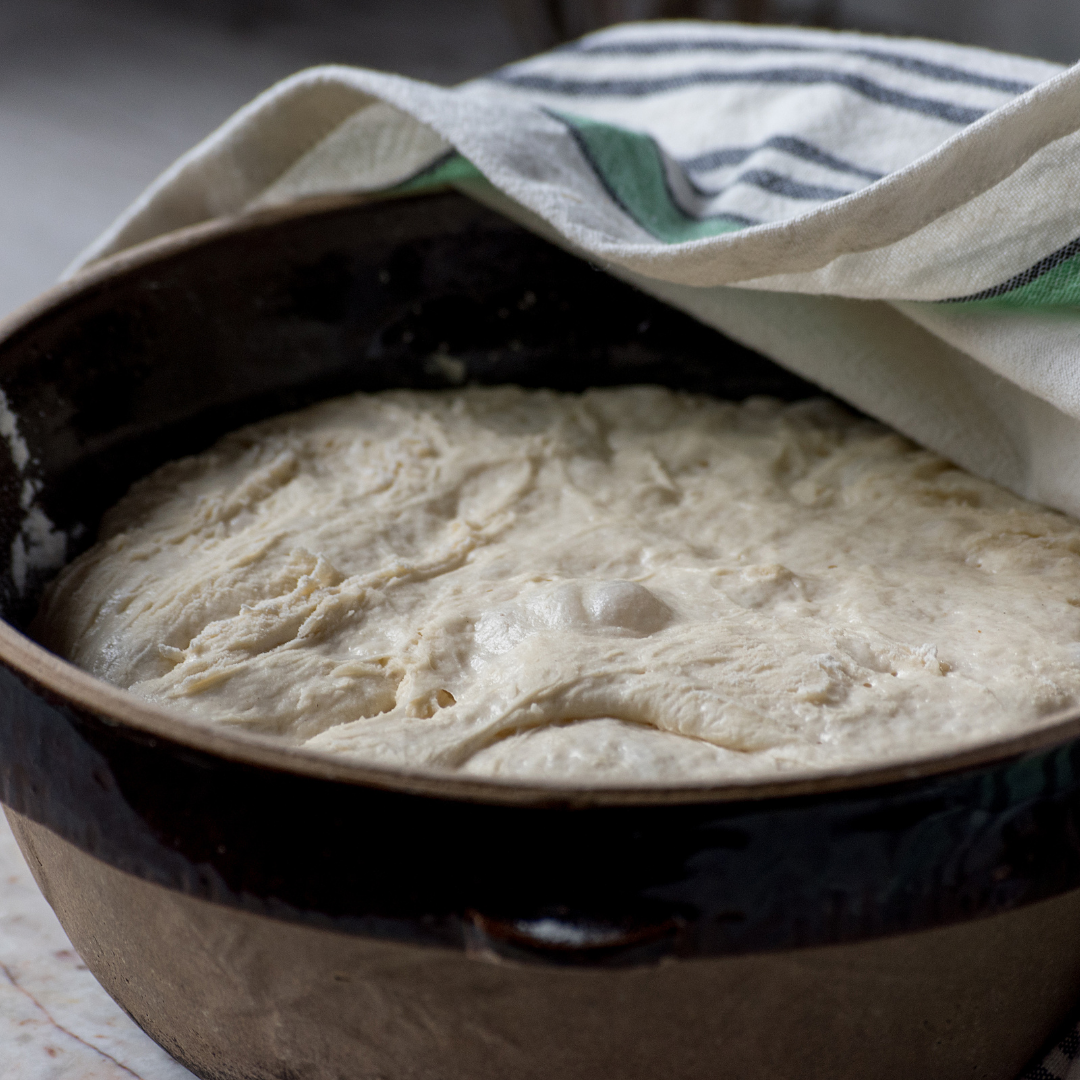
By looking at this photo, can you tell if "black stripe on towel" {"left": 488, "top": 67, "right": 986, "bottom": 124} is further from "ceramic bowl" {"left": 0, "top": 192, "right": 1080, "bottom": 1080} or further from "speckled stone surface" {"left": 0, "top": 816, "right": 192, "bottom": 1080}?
"speckled stone surface" {"left": 0, "top": 816, "right": 192, "bottom": 1080}

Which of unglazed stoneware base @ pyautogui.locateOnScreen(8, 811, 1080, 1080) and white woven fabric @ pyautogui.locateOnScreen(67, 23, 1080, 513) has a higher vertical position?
white woven fabric @ pyautogui.locateOnScreen(67, 23, 1080, 513)

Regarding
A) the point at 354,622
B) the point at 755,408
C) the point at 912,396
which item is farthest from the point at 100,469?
the point at 912,396

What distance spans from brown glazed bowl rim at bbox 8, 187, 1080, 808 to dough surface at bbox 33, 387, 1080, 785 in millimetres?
79

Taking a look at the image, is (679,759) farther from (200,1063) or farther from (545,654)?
(200,1063)

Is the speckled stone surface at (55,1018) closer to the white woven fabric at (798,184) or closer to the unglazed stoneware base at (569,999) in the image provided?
the unglazed stoneware base at (569,999)

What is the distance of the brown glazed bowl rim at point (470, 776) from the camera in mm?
537

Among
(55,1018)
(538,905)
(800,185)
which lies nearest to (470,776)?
(538,905)

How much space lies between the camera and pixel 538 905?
1.83 ft

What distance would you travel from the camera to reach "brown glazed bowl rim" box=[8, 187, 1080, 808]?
1.76 ft

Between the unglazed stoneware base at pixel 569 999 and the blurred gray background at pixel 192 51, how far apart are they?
1.66 meters

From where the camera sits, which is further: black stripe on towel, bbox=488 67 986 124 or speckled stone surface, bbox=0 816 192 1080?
black stripe on towel, bbox=488 67 986 124

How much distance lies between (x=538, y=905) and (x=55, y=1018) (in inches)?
19.7

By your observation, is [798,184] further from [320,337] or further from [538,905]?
[538,905]

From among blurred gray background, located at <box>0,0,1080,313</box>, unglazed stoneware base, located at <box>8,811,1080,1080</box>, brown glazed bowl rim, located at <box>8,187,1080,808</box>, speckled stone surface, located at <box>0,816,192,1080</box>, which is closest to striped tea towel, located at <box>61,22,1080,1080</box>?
unglazed stoneware base, located at <box>8,811,1080,1080</box>
